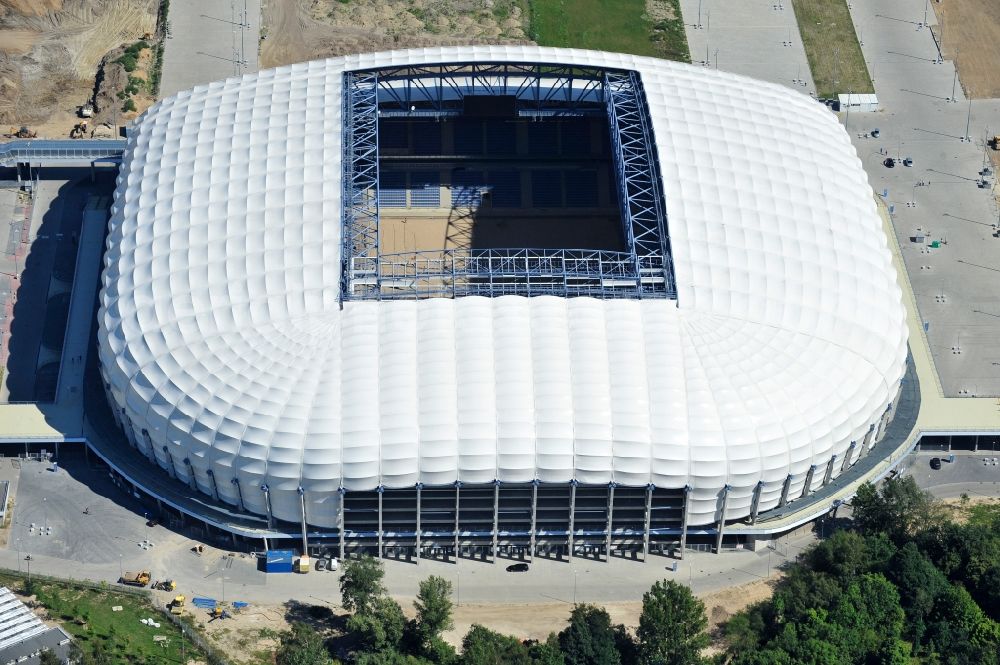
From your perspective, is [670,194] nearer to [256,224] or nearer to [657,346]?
[657,346]

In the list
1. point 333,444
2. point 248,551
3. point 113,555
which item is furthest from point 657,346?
point 113,555

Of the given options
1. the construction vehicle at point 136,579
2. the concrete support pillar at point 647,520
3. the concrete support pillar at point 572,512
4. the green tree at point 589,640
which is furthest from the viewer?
the construction vehicle at point 136,579

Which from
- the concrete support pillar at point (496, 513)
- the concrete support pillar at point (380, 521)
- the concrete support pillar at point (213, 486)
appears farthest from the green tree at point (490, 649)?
the concrete support pillar at point (213, 486)

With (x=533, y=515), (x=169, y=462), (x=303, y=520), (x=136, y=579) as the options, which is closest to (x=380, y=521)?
(x=303, y=520)

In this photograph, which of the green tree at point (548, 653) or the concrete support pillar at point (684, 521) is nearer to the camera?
the green tree at point (548, 653)

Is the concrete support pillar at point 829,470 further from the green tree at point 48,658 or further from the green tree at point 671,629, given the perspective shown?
the green tree at point 48,658

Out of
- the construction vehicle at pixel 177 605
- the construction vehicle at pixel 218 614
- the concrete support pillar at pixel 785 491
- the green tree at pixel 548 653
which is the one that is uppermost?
the concrete support pillar at pixel 785 491

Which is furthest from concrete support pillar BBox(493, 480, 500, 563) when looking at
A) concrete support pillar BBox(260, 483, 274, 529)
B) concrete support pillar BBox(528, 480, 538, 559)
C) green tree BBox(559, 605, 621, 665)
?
concrete support pillar BBox(260, 483, 274, 529)

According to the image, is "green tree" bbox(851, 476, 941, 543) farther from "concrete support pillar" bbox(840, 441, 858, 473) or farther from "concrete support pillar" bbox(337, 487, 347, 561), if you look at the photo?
"concrete support pillar" bbox(337, 487, 347, 561)
